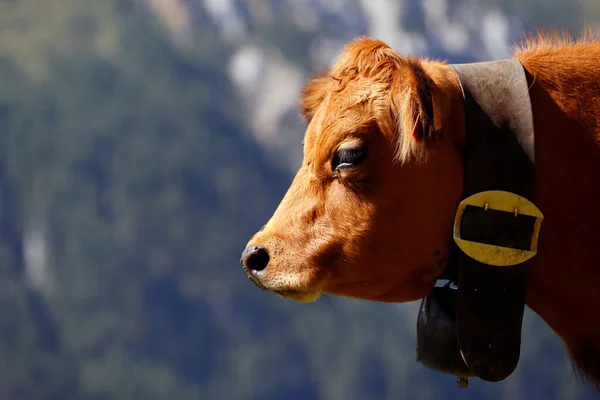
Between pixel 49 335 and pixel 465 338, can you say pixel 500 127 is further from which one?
pixel 49 335

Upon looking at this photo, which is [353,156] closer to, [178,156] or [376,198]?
[376,198]

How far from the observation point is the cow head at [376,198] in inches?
71.2

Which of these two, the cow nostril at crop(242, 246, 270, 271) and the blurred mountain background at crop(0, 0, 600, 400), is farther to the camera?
the blurred mountain background at crop(0, 0, 600, 400)

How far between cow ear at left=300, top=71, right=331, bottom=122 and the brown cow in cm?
23

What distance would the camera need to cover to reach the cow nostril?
6.11 feet

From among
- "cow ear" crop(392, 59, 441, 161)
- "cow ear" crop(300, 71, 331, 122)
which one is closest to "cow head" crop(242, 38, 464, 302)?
"cow ear" crop(392, 59, 441, 161)

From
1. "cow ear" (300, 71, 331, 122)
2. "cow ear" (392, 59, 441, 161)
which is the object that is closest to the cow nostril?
"cow ear" (392, 59, 441, 161)

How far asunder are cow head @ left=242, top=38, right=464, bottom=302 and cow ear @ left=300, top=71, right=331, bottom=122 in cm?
24

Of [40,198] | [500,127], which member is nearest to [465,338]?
[500,127]

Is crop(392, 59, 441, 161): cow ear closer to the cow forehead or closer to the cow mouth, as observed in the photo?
the cow forehead

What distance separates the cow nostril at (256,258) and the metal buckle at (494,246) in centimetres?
45

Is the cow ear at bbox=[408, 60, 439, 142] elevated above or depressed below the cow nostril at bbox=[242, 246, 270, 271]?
above

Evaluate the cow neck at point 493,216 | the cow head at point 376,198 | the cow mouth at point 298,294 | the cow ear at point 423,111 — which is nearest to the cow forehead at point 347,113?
the cow head at point 376,198

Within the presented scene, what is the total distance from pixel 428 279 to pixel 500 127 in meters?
0.41
